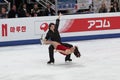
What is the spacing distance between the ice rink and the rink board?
45 centimetres

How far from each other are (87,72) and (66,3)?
19.3 feet

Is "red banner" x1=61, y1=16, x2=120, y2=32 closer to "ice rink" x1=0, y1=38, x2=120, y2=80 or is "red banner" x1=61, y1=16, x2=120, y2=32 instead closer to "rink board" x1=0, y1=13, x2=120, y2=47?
"rink board" x1=0, y1=13, x2=120, y2=47

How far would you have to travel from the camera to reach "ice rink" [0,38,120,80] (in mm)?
6363

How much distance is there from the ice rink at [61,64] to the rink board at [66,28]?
0.45m

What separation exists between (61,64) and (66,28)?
11.8ft

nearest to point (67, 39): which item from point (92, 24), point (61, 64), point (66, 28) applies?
point (66, 28)

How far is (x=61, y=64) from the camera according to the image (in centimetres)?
756

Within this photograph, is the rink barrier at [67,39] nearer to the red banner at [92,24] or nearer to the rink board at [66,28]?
the rink board at [66,28]

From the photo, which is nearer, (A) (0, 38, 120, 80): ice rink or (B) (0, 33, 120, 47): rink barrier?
(A) (0, 38, 120, 80): ice rink

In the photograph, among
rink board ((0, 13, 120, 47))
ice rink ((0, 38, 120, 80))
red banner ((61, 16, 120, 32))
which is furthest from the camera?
red banner ((61, 16, 120, 32))

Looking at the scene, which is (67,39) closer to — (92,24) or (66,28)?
(66,28)

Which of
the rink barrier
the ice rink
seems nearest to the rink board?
the rink barrier

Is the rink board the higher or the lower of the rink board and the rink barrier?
the higher

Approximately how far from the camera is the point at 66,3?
12.2m
